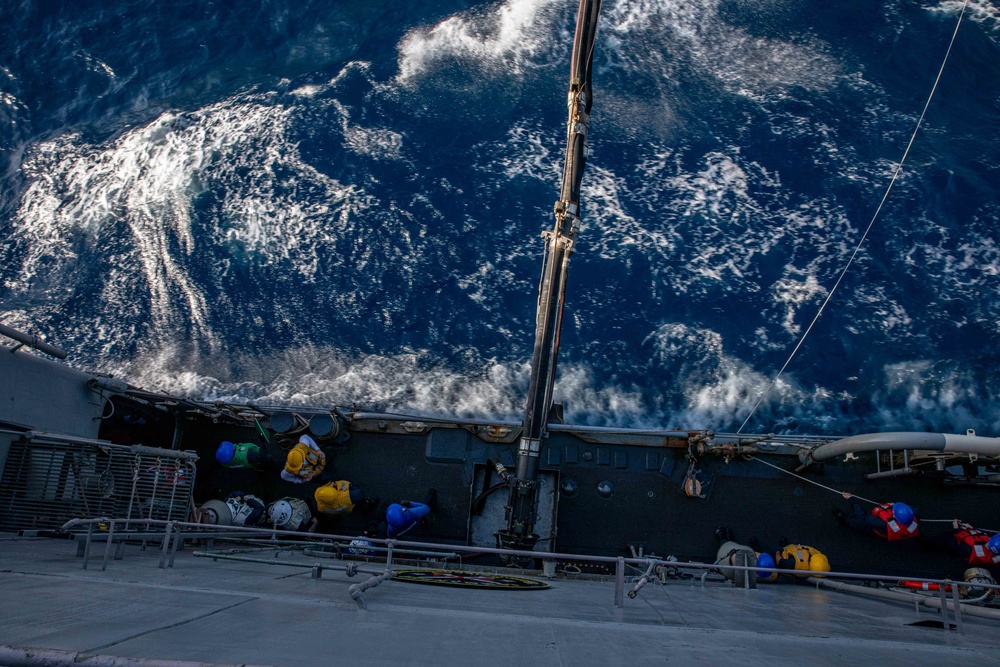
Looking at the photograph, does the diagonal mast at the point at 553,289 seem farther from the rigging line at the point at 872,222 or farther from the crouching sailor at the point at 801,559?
the rigging line at the point at 872,222

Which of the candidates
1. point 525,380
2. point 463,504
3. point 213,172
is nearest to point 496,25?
point 213,172

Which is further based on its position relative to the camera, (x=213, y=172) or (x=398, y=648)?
(x=213, y=172)

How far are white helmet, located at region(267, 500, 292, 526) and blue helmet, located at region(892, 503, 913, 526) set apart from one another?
1524 cm

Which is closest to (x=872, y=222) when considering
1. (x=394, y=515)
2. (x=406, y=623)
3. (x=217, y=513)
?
(x=394, y=515)

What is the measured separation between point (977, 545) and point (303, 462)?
55.8ft

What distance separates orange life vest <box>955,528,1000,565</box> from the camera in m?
15.5

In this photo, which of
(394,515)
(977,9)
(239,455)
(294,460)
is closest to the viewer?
(394,515)

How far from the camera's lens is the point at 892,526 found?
51.4 ft

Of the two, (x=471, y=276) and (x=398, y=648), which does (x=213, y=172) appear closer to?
(x=471, y=276)

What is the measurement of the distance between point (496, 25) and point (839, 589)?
2408 centimetres

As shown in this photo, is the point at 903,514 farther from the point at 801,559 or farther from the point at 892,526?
the point at 801,559

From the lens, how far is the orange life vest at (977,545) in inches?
609

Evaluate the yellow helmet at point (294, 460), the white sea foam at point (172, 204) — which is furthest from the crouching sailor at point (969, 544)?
the white sea foam at point (172, 204)

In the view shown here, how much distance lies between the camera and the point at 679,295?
2147cm
